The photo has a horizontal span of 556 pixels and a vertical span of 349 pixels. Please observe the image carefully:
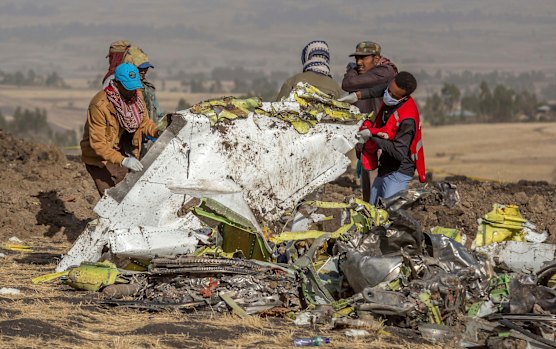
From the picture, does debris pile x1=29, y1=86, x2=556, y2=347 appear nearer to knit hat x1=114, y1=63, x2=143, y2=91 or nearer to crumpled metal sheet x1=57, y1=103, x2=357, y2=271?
crumpled metal sheet x1=57, y1=103, x2=357, y2=271

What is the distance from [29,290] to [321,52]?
13.8ft

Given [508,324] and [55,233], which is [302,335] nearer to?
[508,324]

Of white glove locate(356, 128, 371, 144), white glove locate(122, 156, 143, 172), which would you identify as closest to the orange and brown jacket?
white glove locate(122, 156, 143, 172)

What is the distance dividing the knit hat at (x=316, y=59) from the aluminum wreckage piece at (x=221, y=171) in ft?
4.58

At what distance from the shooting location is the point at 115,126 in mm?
10016

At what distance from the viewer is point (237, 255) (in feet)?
28.6

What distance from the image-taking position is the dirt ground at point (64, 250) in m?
7.13

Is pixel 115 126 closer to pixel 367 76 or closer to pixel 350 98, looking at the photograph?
pixel 350 98

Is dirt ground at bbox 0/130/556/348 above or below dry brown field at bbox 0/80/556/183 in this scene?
above

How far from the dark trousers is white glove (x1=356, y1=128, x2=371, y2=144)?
210 centimetres

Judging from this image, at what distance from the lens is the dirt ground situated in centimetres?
713

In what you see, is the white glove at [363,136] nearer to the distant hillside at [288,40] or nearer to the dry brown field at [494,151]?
the dry brown field at [494,151]

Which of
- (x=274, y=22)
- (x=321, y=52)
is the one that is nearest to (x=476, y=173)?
(x=321, y=52)

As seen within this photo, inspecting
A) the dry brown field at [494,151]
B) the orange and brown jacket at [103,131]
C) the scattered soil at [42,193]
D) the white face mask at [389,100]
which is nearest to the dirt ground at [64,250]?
the scattered soil at [42,193]
